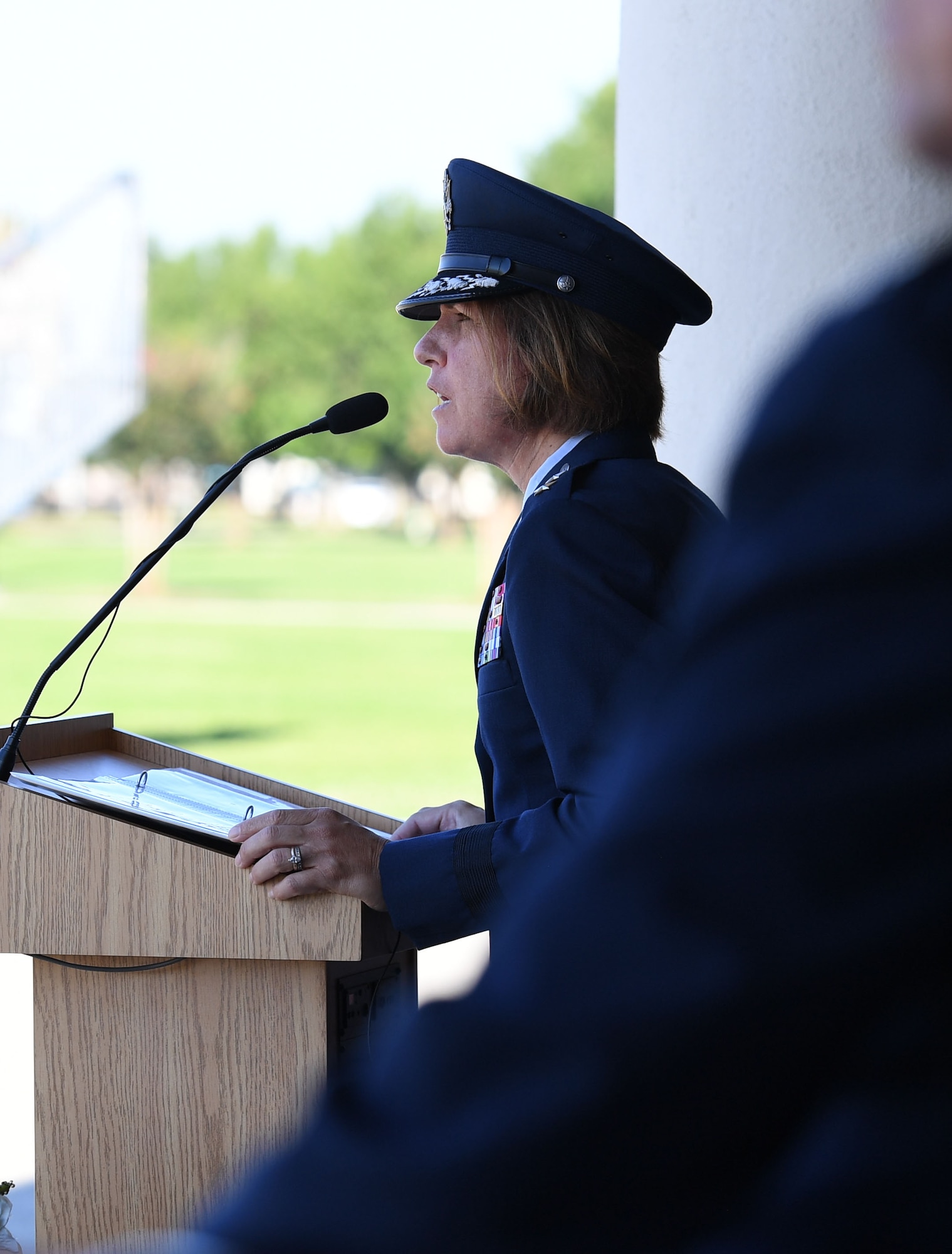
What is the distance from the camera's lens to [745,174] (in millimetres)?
3807

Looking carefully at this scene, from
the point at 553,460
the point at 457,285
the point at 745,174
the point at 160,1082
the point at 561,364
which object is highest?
the point at 745,174

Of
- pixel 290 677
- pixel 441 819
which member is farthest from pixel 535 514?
pixel 290 677

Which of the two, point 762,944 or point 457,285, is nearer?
point 762,944

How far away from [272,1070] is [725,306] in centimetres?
256

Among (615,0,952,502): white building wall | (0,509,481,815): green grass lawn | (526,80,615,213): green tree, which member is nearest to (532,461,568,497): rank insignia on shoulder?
(615,0,952,502): white building wall

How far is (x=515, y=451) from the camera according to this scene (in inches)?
86.0

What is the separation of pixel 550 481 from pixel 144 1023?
0.92 meters

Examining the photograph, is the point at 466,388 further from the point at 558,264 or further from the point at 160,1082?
the point at 160,1082

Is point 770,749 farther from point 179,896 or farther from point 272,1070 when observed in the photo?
point 272,1070

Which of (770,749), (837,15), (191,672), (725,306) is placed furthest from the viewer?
(191,672)

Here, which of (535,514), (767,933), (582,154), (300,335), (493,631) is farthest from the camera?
(300,335)

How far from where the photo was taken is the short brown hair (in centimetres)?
211

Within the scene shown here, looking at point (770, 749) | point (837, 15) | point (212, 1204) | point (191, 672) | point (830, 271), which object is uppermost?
point (191, 672)

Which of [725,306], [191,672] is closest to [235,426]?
[191,672]
